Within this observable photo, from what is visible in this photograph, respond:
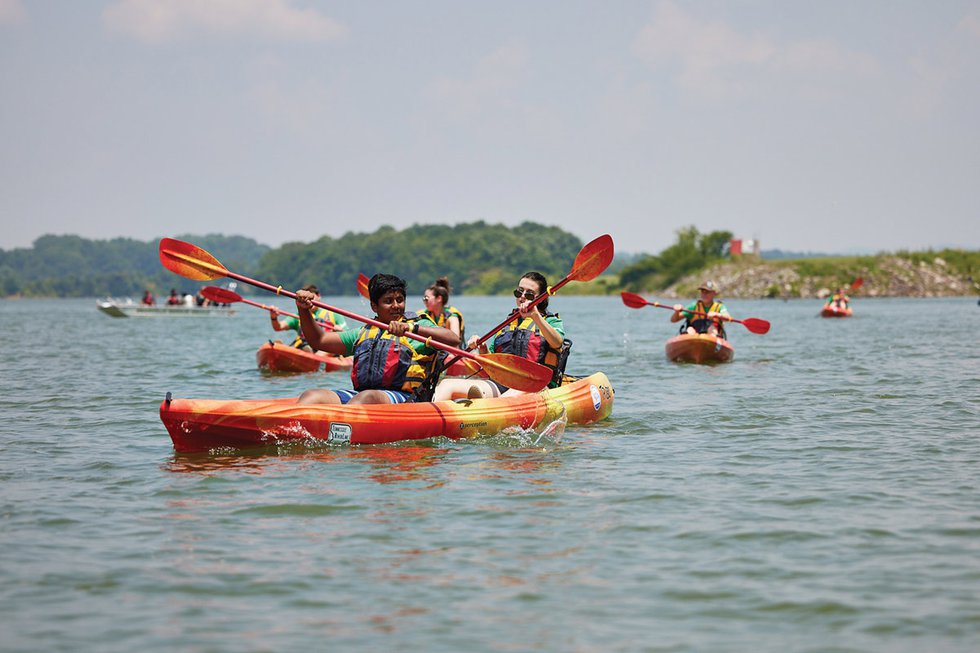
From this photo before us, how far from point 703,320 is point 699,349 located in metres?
0.66

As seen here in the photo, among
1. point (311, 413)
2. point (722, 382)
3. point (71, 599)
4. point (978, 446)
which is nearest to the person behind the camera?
point (71, 599)

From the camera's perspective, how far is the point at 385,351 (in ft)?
25.9

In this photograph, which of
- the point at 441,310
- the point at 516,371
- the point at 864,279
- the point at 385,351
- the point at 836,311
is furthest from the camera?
the point at 864,279

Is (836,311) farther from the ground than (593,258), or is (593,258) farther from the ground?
(593,258)

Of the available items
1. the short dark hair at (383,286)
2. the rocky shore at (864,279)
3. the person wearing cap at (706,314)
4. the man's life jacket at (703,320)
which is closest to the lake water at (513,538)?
the short dark hair at (383,286)

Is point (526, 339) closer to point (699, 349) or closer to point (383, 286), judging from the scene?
point (383, 286)

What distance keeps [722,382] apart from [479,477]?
24.8 feet

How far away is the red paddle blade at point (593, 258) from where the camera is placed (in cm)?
996

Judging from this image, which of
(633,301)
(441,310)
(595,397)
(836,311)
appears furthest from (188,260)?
(836,311)

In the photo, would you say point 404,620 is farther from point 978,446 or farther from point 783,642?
point 978,446

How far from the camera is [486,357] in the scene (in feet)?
28.4

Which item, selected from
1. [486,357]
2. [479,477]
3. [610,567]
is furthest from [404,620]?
[486,357]

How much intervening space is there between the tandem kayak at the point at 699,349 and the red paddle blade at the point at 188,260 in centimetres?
987

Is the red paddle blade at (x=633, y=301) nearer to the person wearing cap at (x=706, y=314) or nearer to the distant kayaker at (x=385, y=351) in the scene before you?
the person wearing cap at (x=706, y=314)
